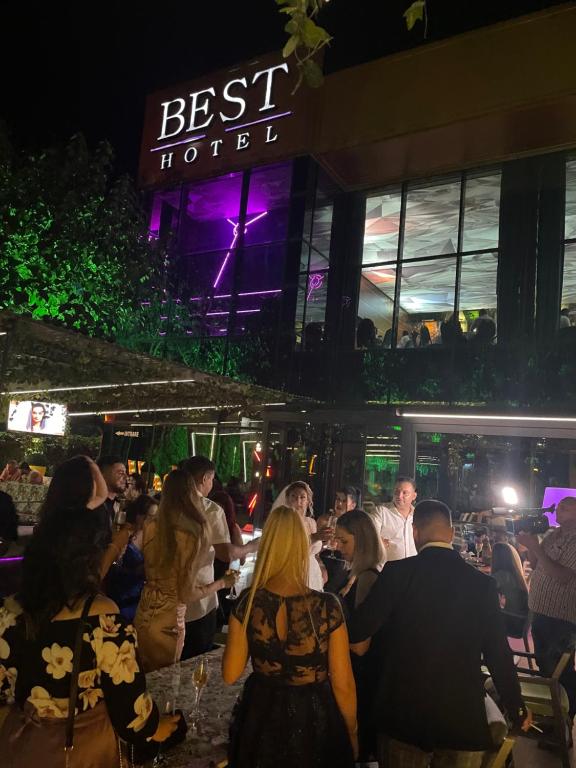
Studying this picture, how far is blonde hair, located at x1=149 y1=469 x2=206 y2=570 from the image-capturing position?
3.37 m

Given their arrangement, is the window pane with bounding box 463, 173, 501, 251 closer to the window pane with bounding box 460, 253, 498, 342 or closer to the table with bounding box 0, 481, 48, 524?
the window pane with bounding box 460, 253, 498, 342

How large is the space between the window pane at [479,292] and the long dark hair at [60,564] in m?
8.55

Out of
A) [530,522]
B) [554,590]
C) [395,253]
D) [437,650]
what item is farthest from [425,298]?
[437,650]

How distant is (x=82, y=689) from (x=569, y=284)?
9617 mm

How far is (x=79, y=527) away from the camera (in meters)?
1.87

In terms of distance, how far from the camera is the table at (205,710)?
2225 mm

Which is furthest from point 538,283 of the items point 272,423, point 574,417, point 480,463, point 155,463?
point 155,463

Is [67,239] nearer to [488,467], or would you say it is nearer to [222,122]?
[222,122]

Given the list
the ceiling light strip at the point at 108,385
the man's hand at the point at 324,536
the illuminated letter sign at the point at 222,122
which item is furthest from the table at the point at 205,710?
the illuminated letter sign at the point at 222,122

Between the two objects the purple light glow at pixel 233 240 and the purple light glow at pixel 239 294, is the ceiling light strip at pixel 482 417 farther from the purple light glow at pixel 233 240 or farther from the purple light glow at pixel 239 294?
the purple light glow at pixel 233 240

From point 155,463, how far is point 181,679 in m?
8.34

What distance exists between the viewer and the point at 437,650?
233 centimetres

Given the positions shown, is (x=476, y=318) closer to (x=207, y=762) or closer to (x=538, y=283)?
(x=538, y=283)

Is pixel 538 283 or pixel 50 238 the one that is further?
pixel 538 283
